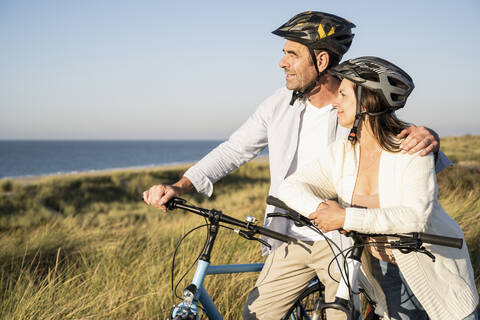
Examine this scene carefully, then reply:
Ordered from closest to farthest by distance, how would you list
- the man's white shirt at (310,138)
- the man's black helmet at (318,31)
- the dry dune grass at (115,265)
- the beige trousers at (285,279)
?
the beige trousers at (285,279)
the man's white shirt at (310,138)
the man's black helmet at (318,31)
the dry dune grass at (115,265)

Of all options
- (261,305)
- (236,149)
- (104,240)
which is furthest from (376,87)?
(104,240)

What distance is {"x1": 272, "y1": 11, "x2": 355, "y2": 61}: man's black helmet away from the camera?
3.04 meters

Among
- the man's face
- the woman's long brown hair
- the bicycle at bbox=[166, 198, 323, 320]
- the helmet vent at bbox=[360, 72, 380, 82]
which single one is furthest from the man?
the helmet vent at bbox=[360, 72, 380, 82]

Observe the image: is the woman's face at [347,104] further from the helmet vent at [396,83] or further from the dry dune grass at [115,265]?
the dry dune grass at [115,265]

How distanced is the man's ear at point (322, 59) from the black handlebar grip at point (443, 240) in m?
1.56

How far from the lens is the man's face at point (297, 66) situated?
3.02 m

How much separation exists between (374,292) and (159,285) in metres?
2.56

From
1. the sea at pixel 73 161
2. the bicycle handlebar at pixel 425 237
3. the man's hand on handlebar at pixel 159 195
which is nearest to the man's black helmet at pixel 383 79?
the bicycle handlebar at pixel 425 237

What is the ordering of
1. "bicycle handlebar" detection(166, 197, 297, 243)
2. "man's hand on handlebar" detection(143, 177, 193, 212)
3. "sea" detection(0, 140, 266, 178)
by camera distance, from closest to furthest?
"bicycle handlebar" detection(166, 197, 297, 243)
"man's hand on handlebar" detection(143, 177, 193, 212)
"sea" detection(0, 140, 266, 178)

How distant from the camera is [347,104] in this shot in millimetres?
2408

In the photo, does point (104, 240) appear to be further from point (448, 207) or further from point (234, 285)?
point (448, 207)

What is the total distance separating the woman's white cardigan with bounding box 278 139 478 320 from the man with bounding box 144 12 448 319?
477 mm

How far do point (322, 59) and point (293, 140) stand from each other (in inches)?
25.5

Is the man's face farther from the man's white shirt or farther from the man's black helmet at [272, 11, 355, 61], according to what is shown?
the man's white shirt
